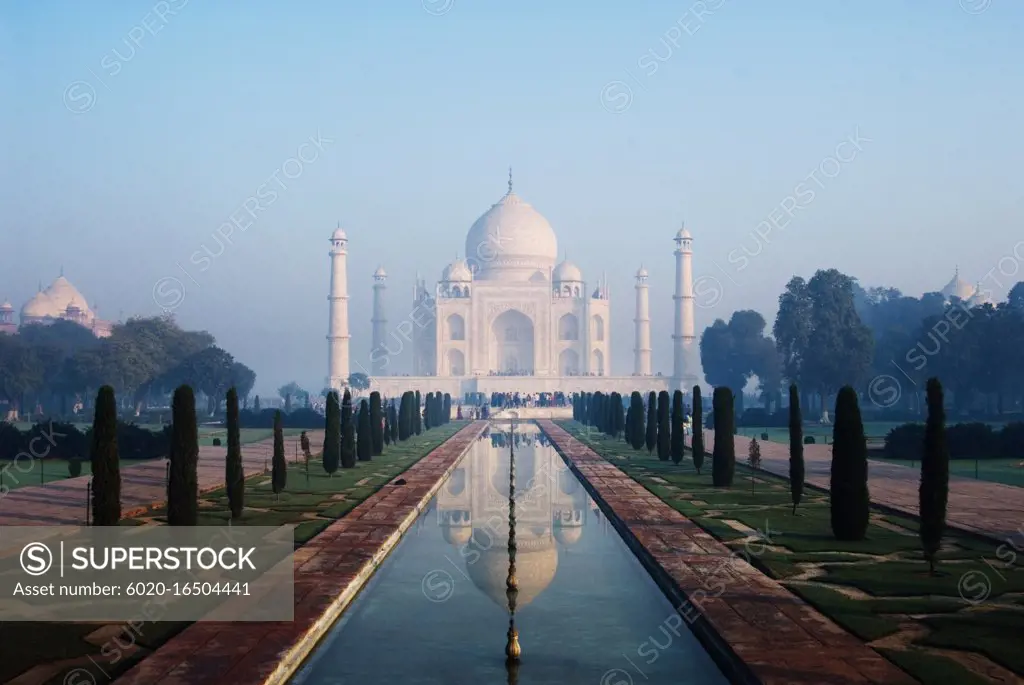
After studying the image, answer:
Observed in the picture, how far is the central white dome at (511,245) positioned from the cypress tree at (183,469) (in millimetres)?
49863

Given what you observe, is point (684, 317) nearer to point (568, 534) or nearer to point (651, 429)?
point (651, 429)

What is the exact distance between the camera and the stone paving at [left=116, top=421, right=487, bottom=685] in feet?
22.1

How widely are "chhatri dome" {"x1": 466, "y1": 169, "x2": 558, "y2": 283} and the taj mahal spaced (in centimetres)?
6

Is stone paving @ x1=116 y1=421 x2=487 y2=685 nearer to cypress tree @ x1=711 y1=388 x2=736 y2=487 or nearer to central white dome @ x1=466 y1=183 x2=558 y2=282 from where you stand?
cypress tree @ x1=711 y1=388 x2=736 y2=487

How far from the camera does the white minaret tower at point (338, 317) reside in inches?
2190

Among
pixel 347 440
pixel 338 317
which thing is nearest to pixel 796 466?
pixel 347 440

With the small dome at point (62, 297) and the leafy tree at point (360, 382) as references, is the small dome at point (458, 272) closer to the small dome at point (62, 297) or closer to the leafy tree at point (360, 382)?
the leafy tree at point (360, 382)

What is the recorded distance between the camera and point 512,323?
6288 centimetres

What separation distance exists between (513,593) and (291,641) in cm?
150

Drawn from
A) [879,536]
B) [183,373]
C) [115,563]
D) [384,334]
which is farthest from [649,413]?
[384,334]

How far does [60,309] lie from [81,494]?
73.7m

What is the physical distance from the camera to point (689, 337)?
2255 inches

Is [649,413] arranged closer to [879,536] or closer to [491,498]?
[491,498]

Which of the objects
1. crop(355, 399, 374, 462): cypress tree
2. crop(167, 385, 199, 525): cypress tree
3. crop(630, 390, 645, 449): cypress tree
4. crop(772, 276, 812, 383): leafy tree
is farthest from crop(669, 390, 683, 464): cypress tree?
crop(772, 276, 812, 383): leafy tree
